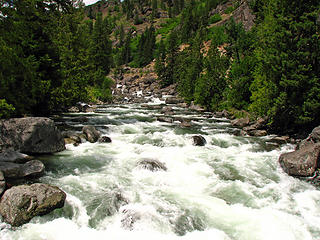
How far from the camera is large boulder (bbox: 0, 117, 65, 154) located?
11.8m

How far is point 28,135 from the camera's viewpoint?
1213cm

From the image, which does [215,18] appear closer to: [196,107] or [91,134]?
[196,107]

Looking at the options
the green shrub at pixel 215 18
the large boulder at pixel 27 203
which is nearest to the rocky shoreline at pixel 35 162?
the large boulder at pixel 27 203

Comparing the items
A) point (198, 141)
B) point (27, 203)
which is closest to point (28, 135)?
point (27, 203)

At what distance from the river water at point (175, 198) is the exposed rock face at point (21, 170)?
0.48 metres

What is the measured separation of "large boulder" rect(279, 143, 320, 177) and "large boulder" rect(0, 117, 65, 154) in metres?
12.5

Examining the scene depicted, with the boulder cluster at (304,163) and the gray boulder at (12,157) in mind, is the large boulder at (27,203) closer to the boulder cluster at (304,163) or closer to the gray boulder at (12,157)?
the gray boulder at (12,157)

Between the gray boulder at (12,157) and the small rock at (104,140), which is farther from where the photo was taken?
the small rock at (104,140)

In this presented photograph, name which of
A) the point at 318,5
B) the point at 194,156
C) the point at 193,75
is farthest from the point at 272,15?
the point at 193,75

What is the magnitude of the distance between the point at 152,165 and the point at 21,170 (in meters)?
5.61

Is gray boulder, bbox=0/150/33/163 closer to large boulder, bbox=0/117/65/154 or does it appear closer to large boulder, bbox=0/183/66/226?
large boulder, bbox=0/117/65/154

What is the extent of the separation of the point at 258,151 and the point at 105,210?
1128 centimetres

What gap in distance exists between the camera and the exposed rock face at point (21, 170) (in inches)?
351

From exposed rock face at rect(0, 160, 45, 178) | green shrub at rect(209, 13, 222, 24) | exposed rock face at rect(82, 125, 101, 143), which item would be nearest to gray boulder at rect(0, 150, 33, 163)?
exposed rock face at rect(0, 160, 45, 178)
